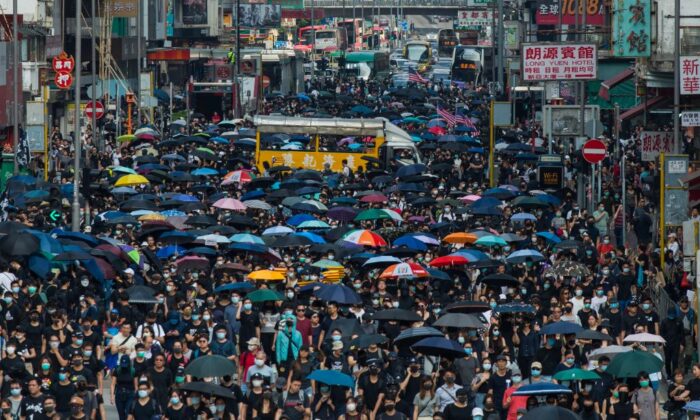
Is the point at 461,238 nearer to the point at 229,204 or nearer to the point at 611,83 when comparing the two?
the point at 229,204

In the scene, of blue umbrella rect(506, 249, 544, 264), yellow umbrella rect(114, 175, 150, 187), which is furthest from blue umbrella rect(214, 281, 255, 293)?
yellow umbrella rect(114, 175, 150, 187)

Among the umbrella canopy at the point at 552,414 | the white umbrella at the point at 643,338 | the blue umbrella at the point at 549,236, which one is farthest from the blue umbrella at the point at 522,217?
the umbrella canopy at the point at 552,414

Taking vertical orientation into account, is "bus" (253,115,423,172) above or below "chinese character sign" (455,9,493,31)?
below

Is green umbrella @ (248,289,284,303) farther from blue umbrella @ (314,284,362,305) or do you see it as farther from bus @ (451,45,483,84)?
bus @ (451,45,483,84)

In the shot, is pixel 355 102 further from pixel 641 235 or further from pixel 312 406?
pixel 312 406

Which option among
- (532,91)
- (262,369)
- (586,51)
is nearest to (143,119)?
(532,91)

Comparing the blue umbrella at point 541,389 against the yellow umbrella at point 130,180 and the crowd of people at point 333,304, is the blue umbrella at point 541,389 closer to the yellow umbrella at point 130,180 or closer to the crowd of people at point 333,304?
the crowd of people at point 333,304
